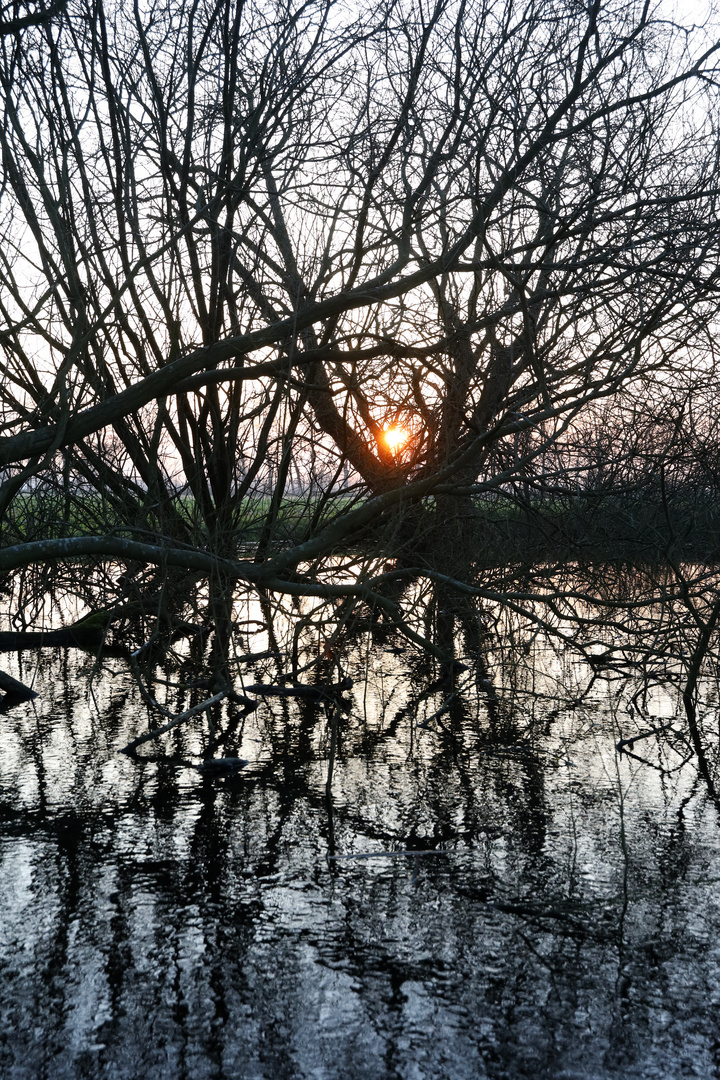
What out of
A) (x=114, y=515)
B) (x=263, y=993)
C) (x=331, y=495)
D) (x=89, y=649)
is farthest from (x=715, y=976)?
(x=89, y=649)

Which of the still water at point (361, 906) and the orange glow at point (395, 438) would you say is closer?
the still water at point (361, 906)

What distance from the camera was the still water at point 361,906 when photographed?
446 centimetres

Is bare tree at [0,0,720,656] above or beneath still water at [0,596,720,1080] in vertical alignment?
above

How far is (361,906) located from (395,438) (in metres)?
4.72

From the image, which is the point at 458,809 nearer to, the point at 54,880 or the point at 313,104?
the point at 54,880

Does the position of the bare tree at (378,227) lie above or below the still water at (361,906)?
above

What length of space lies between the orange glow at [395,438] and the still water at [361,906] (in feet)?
8.00

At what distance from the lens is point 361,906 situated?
5738 mm

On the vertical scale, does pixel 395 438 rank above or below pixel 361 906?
above

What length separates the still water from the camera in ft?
14.6

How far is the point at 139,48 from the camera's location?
8625mm

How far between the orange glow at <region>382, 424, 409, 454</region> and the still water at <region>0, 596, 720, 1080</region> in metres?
2.44

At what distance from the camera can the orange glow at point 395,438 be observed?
940 centimetres

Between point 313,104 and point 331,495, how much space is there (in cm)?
361
